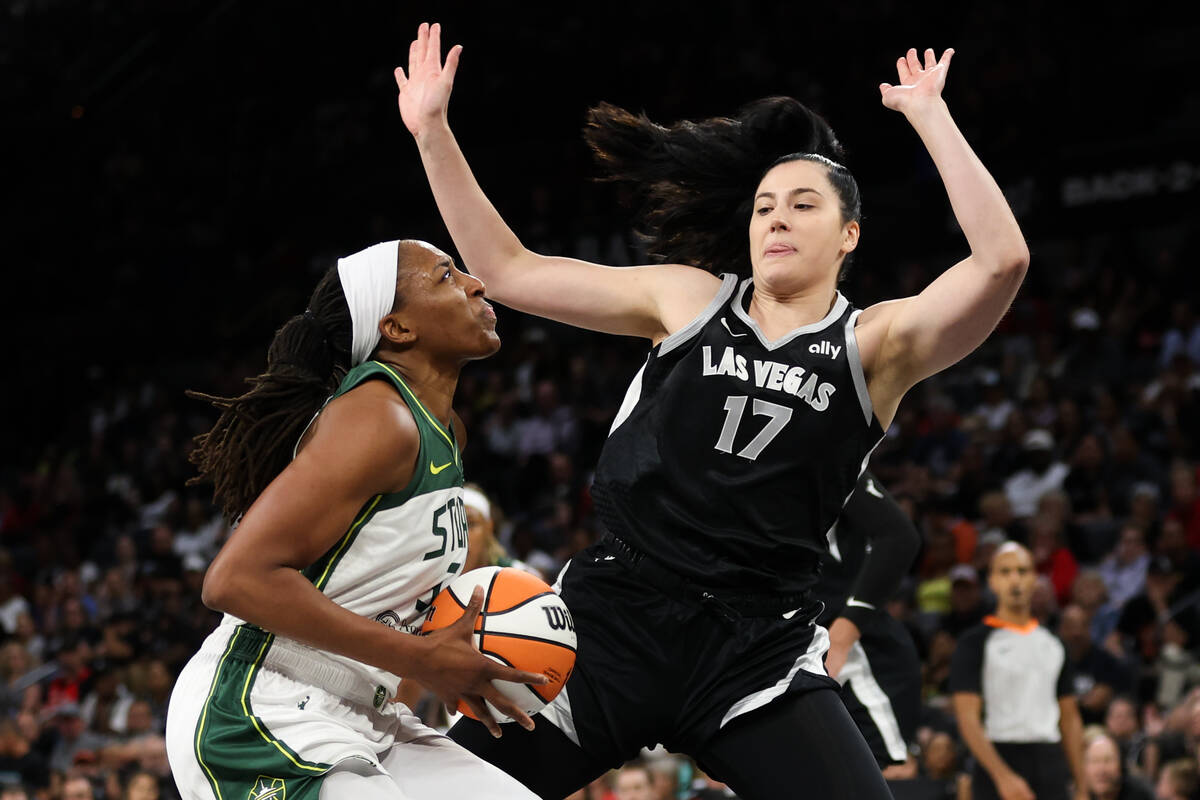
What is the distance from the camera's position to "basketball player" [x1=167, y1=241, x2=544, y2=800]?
2.59m

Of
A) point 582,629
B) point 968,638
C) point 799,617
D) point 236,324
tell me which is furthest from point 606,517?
point 236,324

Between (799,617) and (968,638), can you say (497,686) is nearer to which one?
(799,617)

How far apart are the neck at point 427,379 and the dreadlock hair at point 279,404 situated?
11 centimetres

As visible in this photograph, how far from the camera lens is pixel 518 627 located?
2842 millimetres

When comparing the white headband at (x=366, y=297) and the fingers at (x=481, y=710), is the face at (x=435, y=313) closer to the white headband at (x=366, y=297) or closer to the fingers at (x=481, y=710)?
the white headband at (x=366, y=297)

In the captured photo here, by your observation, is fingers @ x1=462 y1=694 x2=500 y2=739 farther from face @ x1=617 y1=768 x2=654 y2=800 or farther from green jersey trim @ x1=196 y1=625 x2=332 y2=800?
face @ x1=617 y1=768 x2=654 y2=800

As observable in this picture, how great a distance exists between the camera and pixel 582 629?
3.18 meters

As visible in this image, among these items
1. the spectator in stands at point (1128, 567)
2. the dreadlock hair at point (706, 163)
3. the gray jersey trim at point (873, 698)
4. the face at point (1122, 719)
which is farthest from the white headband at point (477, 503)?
the spectator in stands at point (1128, 567)

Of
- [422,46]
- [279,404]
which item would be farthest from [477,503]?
[279,404]

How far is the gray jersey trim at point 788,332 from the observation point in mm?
3160

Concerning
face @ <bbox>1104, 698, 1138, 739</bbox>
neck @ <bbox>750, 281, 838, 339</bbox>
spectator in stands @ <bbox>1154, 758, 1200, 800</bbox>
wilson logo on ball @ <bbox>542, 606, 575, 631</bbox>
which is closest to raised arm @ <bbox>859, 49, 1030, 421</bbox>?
neck @ <bbox>750, 281, 838, 339</bbox>

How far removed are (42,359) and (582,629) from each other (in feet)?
52.1

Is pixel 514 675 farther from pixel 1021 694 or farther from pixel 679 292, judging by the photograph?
pixel 1021 694

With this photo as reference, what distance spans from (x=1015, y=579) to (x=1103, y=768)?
35.6 inches
